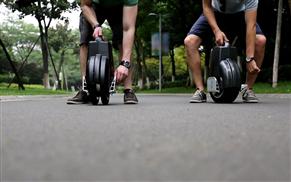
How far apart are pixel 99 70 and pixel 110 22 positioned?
1013mm

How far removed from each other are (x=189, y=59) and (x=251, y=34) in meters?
0.81

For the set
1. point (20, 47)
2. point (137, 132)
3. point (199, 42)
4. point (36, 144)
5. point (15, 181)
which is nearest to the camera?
point (15, 181)

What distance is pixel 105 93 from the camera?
16.7ft

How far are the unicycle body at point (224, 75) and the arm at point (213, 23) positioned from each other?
0.26 ft

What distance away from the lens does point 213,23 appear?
18.4ft

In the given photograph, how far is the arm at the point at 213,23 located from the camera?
5.53 metres

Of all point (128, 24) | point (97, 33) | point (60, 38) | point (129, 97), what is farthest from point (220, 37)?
point (60, 38)

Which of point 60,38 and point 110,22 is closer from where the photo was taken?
point 110,22

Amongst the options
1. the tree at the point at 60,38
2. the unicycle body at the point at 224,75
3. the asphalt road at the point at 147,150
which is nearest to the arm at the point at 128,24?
the unicycle body at the point at 224,75

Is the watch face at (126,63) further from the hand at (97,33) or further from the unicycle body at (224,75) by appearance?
the unicycle body at (224,75)

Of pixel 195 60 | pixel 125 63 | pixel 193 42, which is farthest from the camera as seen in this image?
pixel 195 60

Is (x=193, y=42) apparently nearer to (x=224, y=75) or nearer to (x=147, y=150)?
(x=224, y=75)

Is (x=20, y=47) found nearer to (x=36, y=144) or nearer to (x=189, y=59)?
(x=189, y=59)

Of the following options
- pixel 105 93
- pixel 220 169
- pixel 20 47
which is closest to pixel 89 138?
pixel 220 169
